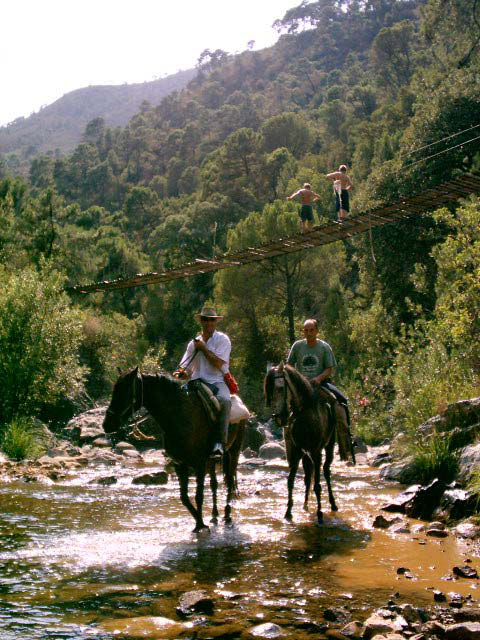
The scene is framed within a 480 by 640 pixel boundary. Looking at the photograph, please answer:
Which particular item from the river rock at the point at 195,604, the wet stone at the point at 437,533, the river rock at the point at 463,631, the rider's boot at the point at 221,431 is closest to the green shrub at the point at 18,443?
the rider's boot at the point at 221,431

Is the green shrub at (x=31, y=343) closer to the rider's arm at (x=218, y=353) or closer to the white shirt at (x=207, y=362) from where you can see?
the white shirt at (x=207, y=362)

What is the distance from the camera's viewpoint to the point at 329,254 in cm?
2933

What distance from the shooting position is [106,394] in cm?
3141

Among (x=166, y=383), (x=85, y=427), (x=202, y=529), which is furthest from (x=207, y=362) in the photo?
(x=85, y=427)

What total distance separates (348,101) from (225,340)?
7321cm

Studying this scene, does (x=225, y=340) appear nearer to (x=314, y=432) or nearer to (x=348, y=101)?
(x=314, y=432)

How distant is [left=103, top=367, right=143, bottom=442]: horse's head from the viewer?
7039 millimetres

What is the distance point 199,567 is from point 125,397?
1926mm

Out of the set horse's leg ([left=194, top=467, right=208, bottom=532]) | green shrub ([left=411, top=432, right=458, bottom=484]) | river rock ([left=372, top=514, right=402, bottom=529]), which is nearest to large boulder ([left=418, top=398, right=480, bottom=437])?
green shrub ([left=411, top=432, right=458, bottom=484])

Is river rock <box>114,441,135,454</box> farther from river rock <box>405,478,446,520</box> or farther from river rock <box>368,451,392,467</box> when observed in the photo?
river rock <box>405,478,446,520</box>

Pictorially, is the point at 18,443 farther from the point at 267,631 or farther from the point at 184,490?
the point at 267,631

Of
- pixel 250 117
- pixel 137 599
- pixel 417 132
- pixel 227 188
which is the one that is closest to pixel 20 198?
pixel 227 188

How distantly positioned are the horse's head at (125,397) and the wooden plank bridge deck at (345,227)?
5.28 metres

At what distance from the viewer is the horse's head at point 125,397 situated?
7.04 meters
